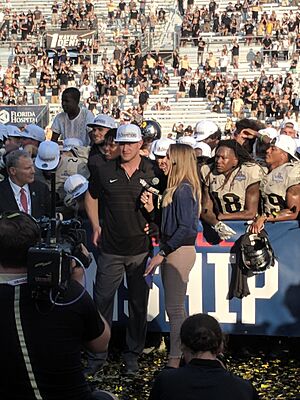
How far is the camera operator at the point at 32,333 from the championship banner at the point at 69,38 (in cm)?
3496

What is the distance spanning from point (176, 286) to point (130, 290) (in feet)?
1.42

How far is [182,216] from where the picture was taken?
18.1 feet

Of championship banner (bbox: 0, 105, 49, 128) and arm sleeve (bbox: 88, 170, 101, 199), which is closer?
arm sleeve (bbox: 88, 170, 101, 199)

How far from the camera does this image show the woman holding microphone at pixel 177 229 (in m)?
5.52

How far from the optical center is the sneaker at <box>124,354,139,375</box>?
5.82 m

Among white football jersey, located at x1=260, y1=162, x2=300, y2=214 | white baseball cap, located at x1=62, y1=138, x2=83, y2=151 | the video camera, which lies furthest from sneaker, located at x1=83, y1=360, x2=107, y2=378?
the video camera

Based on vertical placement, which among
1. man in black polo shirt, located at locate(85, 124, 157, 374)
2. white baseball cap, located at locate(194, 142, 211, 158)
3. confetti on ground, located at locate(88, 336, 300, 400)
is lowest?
confetti on ground, located at locate(88, 336, 300, 400)

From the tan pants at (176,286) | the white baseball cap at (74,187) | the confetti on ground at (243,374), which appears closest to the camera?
the confetti on ground at (243,374)

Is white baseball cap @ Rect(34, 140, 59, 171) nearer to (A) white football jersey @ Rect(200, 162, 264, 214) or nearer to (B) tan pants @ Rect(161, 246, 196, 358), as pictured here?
(A) white football jersey @ Rect(200, 162, 264, 214)

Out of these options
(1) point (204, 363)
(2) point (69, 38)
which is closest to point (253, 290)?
(1) point (204, 363)

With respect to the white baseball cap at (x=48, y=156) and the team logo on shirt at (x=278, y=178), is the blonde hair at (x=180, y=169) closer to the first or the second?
the team logo on shirt at (x=278, y=178)

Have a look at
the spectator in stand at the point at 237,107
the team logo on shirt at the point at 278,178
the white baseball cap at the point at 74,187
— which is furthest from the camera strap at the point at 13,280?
the spectator in stand at the point at 237,107

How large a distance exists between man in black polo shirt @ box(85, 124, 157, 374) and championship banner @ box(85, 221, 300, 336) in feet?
1.56

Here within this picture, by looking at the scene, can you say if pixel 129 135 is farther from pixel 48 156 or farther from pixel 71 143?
pixel 71 143
